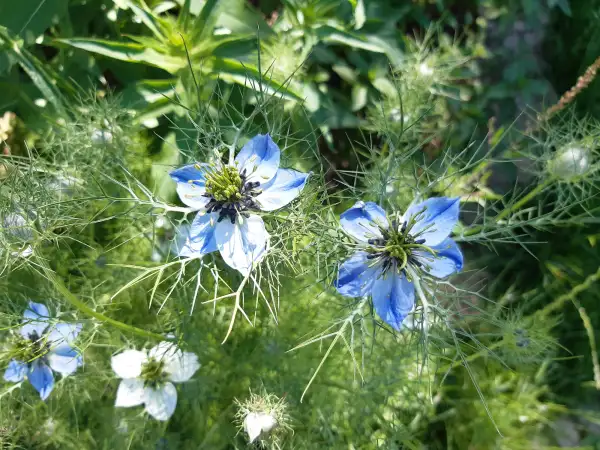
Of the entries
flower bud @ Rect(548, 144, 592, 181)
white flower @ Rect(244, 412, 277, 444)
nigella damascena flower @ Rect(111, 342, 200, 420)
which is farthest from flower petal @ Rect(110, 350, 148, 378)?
flower bud @ Rect(548, 144, 592, 181)

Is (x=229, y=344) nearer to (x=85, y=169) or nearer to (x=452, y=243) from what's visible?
(x=85, y=169)

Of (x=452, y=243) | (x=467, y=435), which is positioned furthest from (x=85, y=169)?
(x=467, y=435)

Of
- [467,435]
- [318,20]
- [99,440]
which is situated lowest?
[467,435]

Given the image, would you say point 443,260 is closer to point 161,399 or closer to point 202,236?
point 202,236

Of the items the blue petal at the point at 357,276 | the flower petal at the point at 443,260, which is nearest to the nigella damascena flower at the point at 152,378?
the blue petal at the point at 357,276

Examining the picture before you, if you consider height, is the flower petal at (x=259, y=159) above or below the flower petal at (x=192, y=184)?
above

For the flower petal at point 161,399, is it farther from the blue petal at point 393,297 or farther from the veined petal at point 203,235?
the blue petal at point 393,297

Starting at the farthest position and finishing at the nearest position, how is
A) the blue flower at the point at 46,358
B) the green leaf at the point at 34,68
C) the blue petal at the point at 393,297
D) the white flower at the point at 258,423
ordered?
the green leaf at the point at 34,68 < the blue flower at the point at 46,358 < the white flower at the point at 258,423 < the blue petal at the point at 393,297
